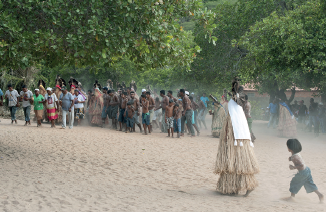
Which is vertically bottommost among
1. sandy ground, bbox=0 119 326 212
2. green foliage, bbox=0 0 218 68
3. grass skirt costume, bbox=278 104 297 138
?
sandy ground, bbox=0 119 326 212

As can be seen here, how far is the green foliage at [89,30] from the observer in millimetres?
6992

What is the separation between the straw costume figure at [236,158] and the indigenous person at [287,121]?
9.65 metres

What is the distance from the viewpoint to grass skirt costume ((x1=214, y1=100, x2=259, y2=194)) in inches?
216

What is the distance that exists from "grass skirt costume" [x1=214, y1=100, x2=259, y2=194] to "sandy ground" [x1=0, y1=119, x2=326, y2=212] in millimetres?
223

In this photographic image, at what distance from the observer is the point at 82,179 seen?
22.6 ft

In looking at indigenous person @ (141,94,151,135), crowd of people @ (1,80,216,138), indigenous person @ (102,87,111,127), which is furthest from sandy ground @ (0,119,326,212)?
indigenous person @ (102,87,111,127)

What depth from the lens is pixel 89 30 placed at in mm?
7016

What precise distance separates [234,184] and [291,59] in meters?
8.92

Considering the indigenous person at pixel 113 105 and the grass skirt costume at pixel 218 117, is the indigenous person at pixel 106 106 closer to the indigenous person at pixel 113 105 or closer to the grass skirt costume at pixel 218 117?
the indigenous person at pixel 113 105

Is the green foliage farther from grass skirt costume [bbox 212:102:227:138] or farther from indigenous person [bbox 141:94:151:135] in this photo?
indigenous person [bbox 141:94:151:135]

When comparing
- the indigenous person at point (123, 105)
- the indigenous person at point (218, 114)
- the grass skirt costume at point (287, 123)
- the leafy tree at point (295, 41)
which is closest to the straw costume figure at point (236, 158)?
the indigenous person at point (218, 114)

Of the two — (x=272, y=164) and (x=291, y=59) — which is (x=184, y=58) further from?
(x=291, y=59)

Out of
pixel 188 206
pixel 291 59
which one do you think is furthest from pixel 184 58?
pixel 291 59

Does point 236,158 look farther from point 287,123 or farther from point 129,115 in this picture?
point 287,123
